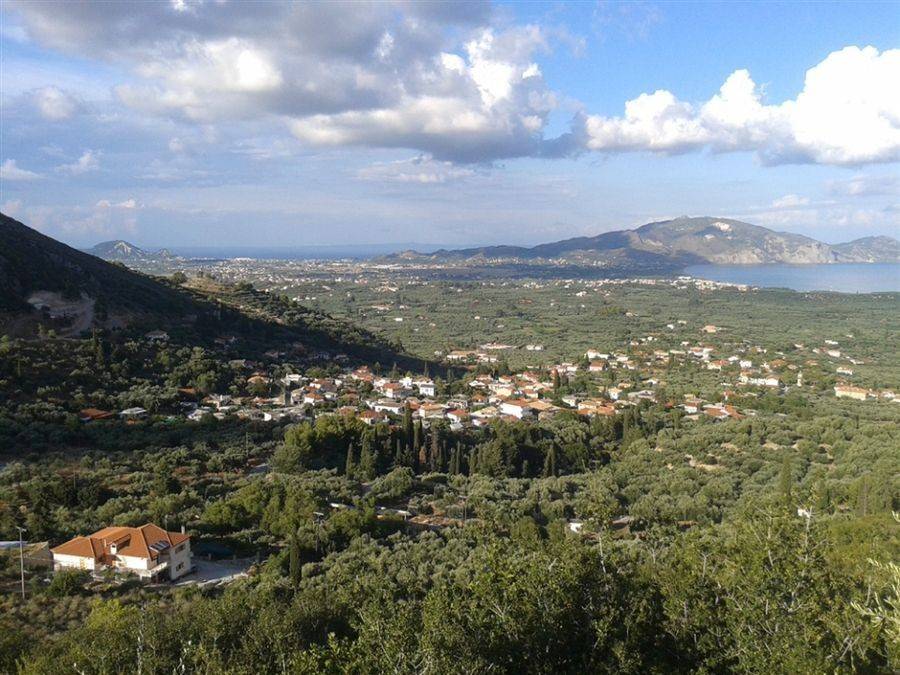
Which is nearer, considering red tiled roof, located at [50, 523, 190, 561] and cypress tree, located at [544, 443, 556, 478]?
red tiled roof, located at [50, 523, 190, 561]

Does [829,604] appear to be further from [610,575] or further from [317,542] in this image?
[317,542]

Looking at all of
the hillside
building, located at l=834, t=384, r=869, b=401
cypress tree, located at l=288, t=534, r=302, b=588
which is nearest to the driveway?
cypress tree, located at l=288, t=534, r=302, b=588

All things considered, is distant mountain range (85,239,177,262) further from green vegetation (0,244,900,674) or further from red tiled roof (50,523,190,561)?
red tiled roof (50,523,190,561)

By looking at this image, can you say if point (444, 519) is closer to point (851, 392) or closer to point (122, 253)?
Result: point (851, 392)

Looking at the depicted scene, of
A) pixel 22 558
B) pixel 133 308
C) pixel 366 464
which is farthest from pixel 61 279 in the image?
pixel 22 558

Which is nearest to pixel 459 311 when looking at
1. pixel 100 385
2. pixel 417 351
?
pixel 417 351

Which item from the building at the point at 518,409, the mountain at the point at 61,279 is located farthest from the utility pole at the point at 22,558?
the building at the point at 518,409
